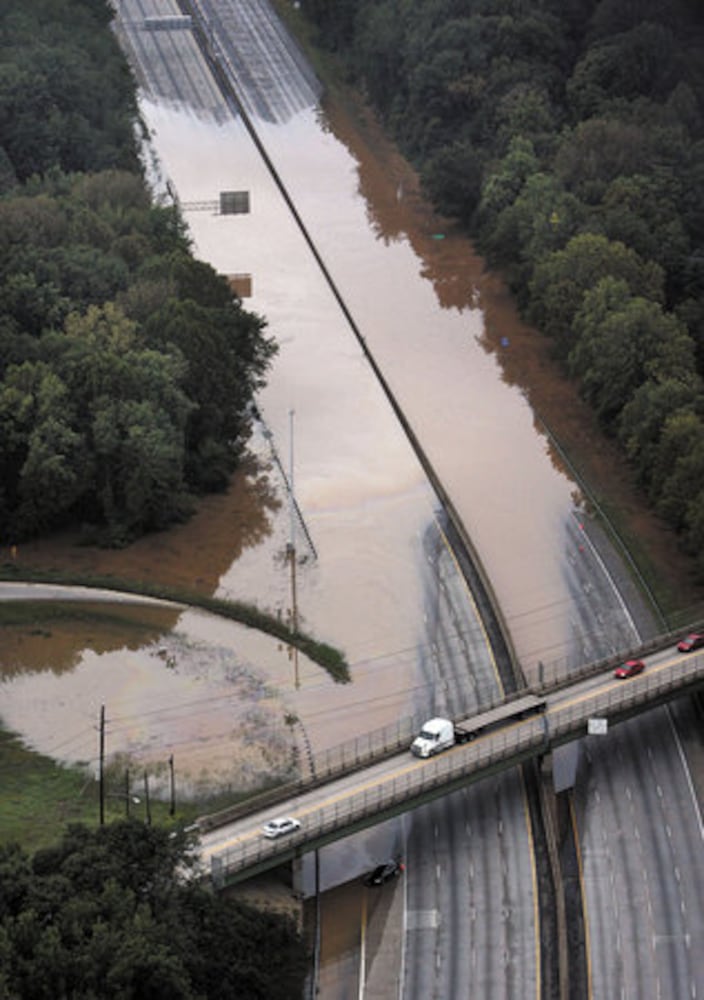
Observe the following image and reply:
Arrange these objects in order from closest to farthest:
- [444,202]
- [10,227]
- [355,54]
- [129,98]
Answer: [10,227] < [444,202] < [129,98] < [355,54]

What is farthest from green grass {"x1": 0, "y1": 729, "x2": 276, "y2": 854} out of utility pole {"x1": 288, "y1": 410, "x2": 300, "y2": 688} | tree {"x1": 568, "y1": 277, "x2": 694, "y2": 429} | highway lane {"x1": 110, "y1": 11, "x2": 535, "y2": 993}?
tree {"x1": 568, "y1": 277, "x2": 694, "y2": 429}

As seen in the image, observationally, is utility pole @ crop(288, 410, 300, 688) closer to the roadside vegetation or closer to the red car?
the roadside vegetation

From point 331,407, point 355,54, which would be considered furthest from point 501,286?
point 355,54

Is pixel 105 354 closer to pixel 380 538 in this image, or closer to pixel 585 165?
pixel 380 538

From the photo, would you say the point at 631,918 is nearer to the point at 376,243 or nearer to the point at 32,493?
the point at 32,493

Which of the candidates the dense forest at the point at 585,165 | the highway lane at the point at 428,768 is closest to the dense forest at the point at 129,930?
the highway lane at the point at 428,768

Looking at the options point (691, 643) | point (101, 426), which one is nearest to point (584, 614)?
point (691, 643)

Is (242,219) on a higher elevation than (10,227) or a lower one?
lower

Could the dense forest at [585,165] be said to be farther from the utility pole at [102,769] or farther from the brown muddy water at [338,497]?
the utility pole at [102,769]
